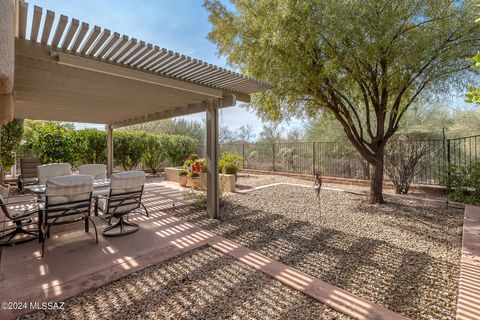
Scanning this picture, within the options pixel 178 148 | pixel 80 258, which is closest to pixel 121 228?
pixel 80 258

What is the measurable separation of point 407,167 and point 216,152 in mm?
6661

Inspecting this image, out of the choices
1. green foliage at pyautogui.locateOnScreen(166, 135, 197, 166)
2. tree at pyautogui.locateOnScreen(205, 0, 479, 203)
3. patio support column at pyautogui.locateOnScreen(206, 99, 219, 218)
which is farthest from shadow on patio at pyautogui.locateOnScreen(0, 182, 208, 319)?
green foliage at pyautogui.locateOnScreen(166, 135, 197, 166)

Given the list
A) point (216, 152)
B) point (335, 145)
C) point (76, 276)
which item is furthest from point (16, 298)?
point (335, 145)

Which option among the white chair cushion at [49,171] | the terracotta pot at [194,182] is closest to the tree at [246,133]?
the terracotta pot at [194,182]

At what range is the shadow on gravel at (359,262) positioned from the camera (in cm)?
251

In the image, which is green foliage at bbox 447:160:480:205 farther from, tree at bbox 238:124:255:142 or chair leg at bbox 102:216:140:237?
tree at bbox 238:124:255:142

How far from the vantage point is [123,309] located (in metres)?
2.38

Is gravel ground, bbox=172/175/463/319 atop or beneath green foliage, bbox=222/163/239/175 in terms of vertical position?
beneath

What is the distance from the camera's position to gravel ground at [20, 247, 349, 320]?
7.56 ft

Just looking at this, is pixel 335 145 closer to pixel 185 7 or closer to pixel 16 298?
pixel 185 7

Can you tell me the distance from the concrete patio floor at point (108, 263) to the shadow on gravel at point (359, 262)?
0.78ft

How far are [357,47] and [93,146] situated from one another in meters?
11.4

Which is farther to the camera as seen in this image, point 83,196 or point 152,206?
point 152,206

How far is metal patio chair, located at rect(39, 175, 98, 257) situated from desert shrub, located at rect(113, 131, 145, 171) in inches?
349
